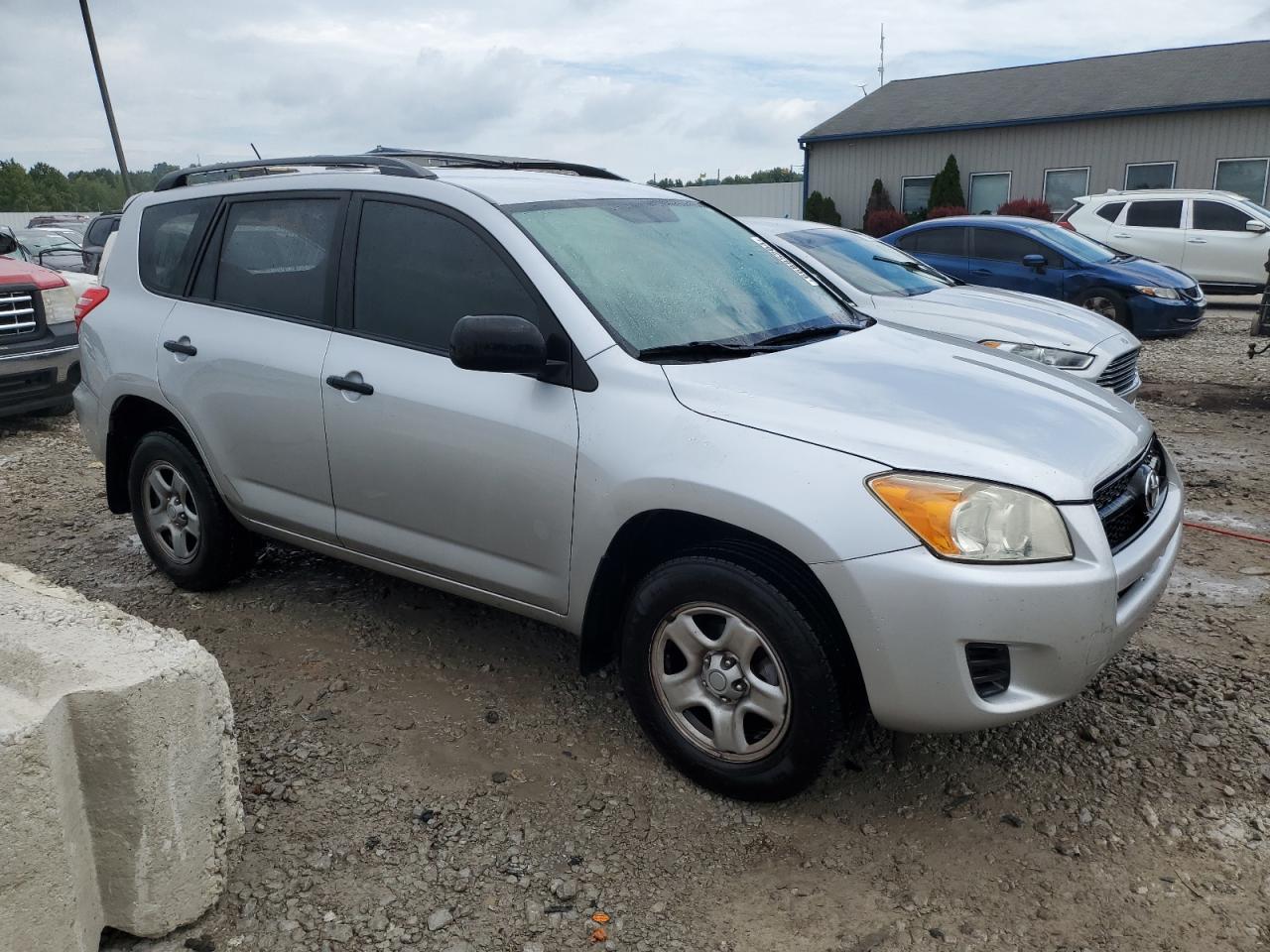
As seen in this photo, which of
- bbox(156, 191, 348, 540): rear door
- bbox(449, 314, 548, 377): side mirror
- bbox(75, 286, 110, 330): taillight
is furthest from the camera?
bbox(75, 286, 110, 330): taillight

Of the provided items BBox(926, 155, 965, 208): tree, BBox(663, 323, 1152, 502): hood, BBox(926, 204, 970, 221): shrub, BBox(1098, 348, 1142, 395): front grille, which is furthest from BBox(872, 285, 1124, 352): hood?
BBox(926, 155, 965, 208): tree

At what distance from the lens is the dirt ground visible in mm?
2645

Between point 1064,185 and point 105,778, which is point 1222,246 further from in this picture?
point 105,778

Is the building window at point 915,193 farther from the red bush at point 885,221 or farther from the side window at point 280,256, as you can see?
the side window at point 280,256

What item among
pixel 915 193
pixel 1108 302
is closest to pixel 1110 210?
pixel 1108 302

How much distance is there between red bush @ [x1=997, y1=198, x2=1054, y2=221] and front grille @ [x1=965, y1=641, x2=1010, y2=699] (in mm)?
23349

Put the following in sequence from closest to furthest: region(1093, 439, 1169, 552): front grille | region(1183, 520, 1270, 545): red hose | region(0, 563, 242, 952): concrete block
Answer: region(0, 563, 242, 952): concrete block < region(1093, 439, 1169, 552): front grille < region(1183, 520, 1270, 545): red hose

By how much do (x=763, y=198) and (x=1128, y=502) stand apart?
105ft

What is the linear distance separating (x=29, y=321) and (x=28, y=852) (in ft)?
23.6

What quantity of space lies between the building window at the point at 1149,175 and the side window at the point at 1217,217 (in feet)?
31.3

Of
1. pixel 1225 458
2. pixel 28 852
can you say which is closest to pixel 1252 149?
pixel 1225 458

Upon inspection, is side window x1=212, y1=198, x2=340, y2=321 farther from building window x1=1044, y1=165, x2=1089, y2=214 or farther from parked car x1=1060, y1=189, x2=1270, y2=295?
building window x1=1044, y1=165, x2=1089, y2=214

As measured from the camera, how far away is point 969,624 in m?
2.60

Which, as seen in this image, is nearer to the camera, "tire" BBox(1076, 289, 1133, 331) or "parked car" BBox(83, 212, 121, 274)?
"tire" BBox(1076, 289, 1133, 331)
